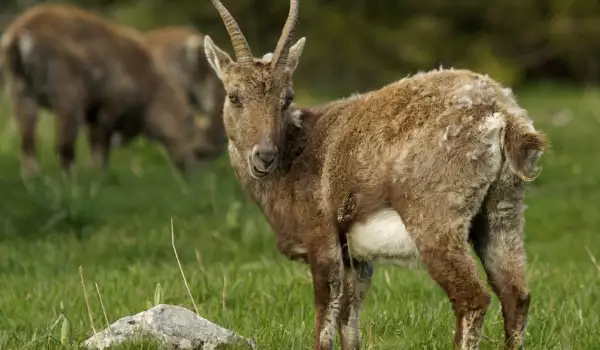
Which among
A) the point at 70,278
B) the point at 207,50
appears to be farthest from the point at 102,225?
the point at 207,50

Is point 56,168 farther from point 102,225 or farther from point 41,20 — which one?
point 102,225

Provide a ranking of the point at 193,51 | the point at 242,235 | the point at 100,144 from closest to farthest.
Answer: the point at 242,235
the point at 100,144
the point at 193,51

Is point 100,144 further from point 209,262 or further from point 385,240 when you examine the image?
point 385,240

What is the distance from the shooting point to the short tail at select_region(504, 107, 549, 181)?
193 inches

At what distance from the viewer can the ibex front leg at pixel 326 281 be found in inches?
213

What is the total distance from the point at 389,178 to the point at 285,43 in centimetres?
105

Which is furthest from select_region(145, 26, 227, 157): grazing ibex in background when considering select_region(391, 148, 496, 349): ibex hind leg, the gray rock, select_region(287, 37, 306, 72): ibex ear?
select_region(391, 148, 496, 349): ibex hind leg

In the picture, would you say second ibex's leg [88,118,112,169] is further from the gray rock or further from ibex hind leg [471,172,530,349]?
ibex hind leg [471,172,530,349]

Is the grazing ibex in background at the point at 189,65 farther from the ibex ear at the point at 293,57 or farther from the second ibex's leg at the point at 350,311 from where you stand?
the second ibex's leg at the point at 350,311

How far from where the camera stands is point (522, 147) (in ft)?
16.1

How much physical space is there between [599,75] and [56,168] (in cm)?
2198

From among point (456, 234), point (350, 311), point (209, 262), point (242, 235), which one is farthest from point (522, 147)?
point (242, 235)

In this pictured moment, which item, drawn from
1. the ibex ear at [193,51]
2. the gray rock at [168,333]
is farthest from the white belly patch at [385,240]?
the ibex ear at [193,51]

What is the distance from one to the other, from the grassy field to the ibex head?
926 millimetres
